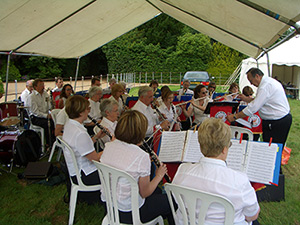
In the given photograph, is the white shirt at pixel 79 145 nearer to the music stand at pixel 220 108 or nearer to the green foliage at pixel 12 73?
the music stand at pixel 220 108

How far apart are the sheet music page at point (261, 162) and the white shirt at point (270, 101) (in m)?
1.51

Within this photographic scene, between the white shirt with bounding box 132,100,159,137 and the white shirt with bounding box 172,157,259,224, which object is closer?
the white shirt with bounding box 172,157,259,224

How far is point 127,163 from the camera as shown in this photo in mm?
1739

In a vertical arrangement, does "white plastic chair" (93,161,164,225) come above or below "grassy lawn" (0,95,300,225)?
above

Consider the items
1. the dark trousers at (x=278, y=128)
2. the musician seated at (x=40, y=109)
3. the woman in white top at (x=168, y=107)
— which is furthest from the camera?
the musician seated at (x=40, y=109)

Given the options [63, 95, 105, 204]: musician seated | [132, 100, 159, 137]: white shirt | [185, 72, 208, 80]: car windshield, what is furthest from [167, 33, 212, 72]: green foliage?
[63, 95, 105, 204]: musician seated


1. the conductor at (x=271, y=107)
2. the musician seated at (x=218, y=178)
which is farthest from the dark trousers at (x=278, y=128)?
the musician seated at (x=218, y=178)

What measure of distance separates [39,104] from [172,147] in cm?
369

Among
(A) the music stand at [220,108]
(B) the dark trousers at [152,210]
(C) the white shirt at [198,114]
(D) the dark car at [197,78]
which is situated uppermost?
(D) the dark car at [197,78]

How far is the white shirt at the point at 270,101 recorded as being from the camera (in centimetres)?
338

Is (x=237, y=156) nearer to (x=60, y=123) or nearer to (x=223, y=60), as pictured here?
(x=60, y=123)

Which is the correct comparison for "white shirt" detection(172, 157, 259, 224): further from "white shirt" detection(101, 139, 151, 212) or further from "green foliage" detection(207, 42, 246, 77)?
"green foliage" detection(207, 42, 246, 77)

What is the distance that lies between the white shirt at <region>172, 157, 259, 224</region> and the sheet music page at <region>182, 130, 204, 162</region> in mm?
823

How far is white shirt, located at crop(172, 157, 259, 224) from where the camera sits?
135 cm
